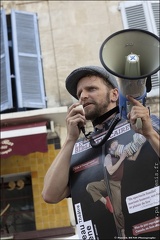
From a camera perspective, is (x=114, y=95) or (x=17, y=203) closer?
(x=114, y=95)

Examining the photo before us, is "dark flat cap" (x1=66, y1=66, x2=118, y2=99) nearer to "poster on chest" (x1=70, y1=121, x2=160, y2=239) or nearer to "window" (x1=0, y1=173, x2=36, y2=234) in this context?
"poster on chest" (x1=70, y1=121, x2=160, y2=239)

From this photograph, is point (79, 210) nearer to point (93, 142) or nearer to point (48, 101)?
point (93, 142)

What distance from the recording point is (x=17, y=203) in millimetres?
7633

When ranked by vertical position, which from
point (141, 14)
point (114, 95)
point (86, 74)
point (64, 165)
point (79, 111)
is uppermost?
point (141, 14)

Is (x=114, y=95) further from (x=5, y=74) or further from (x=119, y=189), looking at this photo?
(x=5, y=74)

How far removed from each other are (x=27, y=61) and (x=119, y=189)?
21.7 feet

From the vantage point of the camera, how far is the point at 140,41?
1679 millimetres

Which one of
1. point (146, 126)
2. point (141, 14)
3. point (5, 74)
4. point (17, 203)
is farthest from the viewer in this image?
point (141, 14)

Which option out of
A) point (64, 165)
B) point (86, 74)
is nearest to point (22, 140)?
point (86, 74)

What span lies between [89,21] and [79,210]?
23.4ft

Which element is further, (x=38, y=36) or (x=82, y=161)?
(x=38, y=36)

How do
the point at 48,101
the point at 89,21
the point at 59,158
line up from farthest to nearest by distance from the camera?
the point at 89,21 → the point at 48,101 → the point at 59,158

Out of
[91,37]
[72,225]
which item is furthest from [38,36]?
[72,225]

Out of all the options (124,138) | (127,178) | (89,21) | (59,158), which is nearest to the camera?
(127,178)
